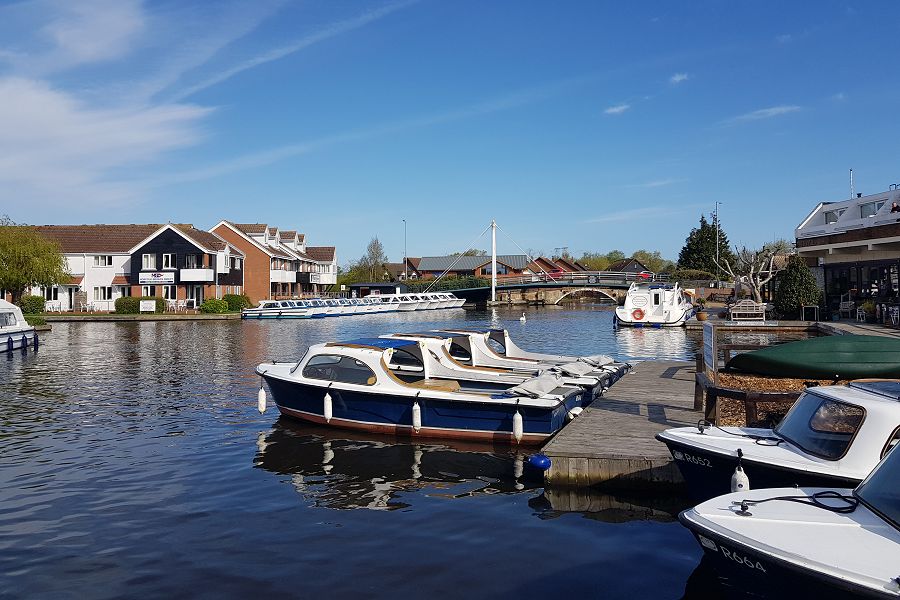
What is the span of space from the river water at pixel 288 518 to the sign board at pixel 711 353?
12.7 ft

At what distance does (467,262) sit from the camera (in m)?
143

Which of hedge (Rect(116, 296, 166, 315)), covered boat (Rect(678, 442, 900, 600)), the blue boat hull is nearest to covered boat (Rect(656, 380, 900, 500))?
covered boat (Rect(678, 442, 900, 600))

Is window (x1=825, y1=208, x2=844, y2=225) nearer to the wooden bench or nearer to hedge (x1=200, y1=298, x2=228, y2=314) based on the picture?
the wooden bench

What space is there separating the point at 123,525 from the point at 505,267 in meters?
131

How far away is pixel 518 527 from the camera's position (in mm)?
11023

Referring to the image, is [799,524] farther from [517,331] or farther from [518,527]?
[517,331]

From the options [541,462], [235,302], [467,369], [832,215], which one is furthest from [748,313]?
[235,302]

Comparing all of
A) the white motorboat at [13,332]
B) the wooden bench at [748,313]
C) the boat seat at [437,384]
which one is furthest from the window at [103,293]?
the boat seat at [437,384]

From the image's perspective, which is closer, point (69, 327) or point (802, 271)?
point (802, 271)

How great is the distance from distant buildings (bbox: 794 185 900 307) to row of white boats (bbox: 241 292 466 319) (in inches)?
1732

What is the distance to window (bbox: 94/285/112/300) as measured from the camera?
239ft

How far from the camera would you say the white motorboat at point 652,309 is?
57438 mm

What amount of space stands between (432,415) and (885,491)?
1045 centimetres

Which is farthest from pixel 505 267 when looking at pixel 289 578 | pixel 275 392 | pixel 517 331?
pixel 289 578
